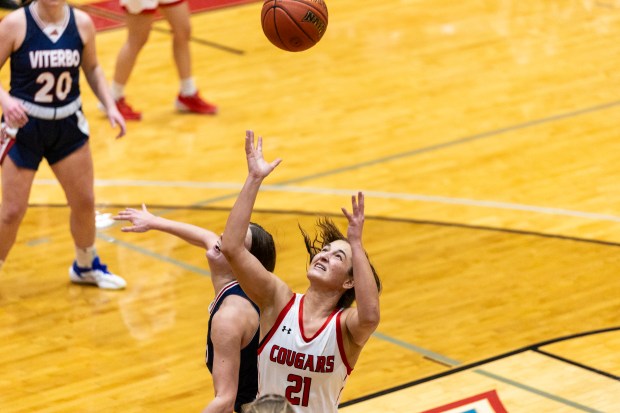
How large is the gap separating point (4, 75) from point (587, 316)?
282 inches

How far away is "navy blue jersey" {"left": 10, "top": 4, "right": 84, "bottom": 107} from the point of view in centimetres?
750

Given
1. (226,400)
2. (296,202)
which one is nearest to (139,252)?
(296,202)

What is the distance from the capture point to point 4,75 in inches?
498

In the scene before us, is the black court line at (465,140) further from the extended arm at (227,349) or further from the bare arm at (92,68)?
the extended arm at (227,349)

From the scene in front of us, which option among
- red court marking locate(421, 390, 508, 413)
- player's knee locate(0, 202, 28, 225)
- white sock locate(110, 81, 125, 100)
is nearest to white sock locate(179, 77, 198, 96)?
white sock locate(110, 81, 125, 100)

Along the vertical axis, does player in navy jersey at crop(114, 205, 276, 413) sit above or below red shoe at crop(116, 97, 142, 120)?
below

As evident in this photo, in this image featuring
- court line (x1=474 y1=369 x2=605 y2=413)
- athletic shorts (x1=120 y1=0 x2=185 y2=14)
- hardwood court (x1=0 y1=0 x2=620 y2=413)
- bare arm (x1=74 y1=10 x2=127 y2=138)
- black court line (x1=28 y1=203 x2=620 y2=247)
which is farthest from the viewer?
athletic shorts (x1=120 y1=0 x2=185 y2=14)

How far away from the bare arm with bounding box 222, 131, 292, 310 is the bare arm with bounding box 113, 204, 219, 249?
56cm

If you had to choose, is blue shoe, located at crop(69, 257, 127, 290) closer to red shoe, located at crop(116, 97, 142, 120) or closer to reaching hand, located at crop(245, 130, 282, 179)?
red shoe, located at crop(116, 97, 142, 120)

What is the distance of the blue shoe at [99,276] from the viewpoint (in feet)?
26.9

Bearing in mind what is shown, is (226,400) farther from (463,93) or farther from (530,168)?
(463,93)

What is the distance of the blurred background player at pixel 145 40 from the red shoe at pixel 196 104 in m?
0.01

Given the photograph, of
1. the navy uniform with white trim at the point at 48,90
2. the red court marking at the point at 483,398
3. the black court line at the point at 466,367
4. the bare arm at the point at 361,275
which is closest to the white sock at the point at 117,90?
the navy uniform with white trim at the point at 48,90

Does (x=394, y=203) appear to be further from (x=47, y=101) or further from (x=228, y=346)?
(x=228, y=346)
